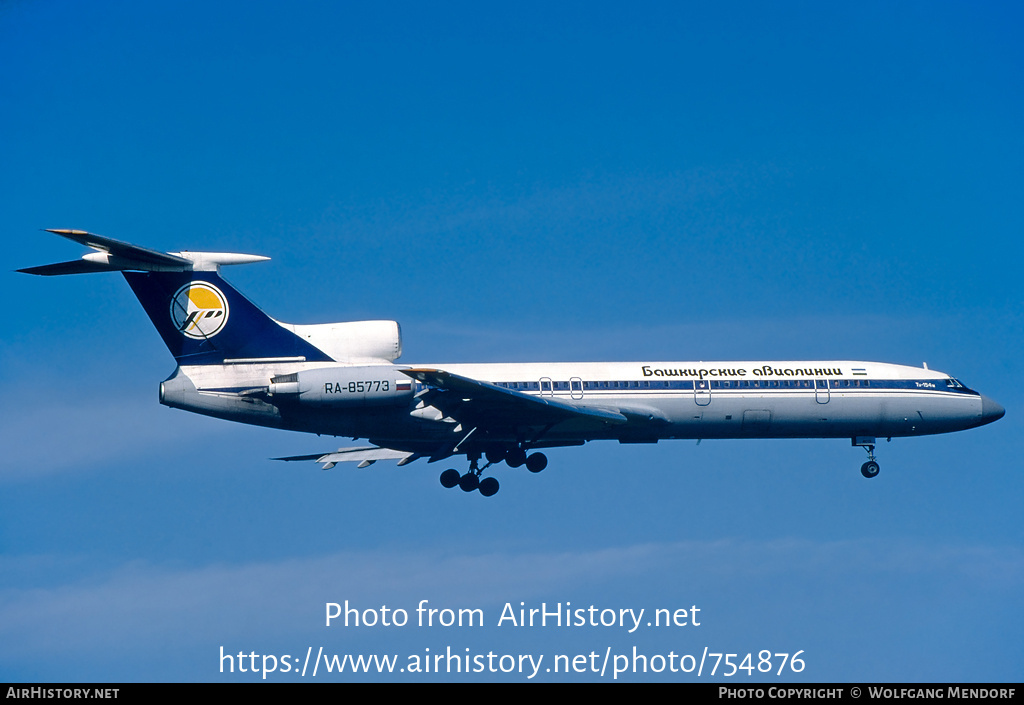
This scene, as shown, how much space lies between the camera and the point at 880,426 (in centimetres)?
4350

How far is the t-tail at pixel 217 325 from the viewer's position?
37.7 metres

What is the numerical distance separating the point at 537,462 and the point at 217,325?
40.3 ft

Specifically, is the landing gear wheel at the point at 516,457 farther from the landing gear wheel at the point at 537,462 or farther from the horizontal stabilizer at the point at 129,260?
the horizontal stabilizer at the point at 129,260

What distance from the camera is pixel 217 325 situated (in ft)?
125

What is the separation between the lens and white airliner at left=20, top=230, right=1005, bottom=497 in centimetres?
3731

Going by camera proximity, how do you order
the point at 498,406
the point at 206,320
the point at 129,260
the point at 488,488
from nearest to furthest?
the point at 129,260, the point at 206,320, the point at 498,406, the point at 488,488

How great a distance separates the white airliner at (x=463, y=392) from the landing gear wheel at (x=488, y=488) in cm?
6

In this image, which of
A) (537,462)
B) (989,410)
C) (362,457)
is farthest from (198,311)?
(989,410)

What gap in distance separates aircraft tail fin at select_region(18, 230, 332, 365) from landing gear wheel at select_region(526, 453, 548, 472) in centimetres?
861

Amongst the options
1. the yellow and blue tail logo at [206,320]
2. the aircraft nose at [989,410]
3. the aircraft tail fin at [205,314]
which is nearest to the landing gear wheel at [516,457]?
the aircraft tail fin at [205,314]

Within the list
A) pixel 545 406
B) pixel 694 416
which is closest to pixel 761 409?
pixel 694 416

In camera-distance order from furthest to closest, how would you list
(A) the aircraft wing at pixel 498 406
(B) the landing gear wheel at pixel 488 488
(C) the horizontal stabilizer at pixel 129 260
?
(B) the landing gear wheel at pixel 488 488, (A) the aircraft wing at pixel 498 406, (C) the horizontal stabilizer at pixel 129 260

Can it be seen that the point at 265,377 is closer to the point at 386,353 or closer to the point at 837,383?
the point at 386,353

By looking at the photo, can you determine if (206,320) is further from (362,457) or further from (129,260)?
(362,457)
